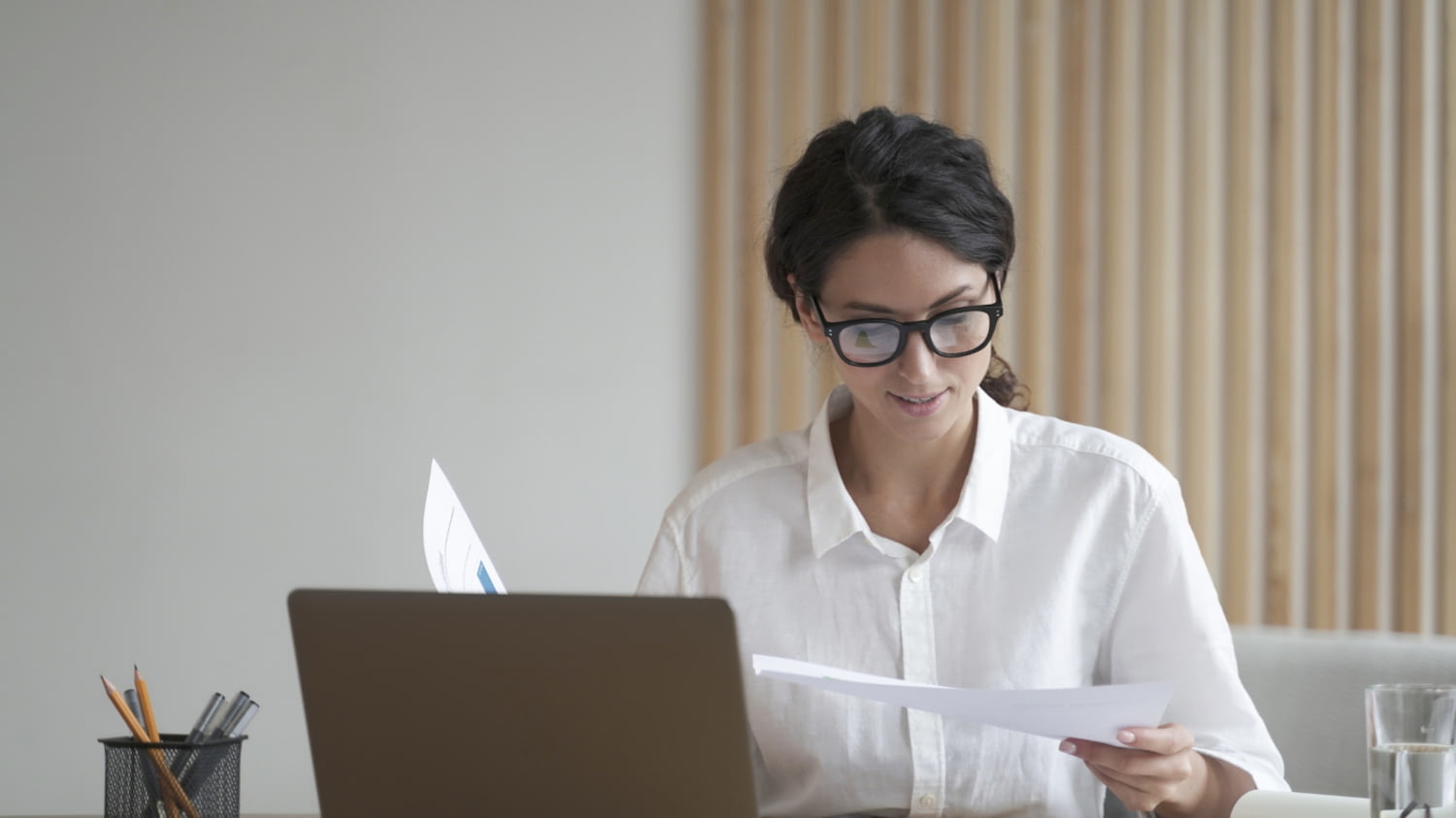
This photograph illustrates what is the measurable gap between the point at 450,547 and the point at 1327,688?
1227 millimetres

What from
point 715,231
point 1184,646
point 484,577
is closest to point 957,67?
point 715,231

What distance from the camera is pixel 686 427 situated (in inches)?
132

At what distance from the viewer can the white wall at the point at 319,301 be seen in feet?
10.9

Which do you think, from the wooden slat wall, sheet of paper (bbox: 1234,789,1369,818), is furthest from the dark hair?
the wooden slat wall

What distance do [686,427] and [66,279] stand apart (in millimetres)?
1538

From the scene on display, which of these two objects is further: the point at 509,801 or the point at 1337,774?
the point at 1337,774

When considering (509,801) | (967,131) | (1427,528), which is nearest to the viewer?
(509,801)

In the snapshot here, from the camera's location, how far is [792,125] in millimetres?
3281

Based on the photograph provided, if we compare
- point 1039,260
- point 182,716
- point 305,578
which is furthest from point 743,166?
point 182,716

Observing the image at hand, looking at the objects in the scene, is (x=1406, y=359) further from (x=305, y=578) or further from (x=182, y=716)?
(x=182, y=716)

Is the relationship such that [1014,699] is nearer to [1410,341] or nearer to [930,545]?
[930,545]

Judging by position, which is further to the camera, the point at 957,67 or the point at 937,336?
the point at 957,67

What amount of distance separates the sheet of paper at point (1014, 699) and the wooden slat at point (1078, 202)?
210 cm

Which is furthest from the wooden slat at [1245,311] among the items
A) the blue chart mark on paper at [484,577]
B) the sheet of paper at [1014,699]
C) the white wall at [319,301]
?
the blue chart mark on paper at [484,577]
